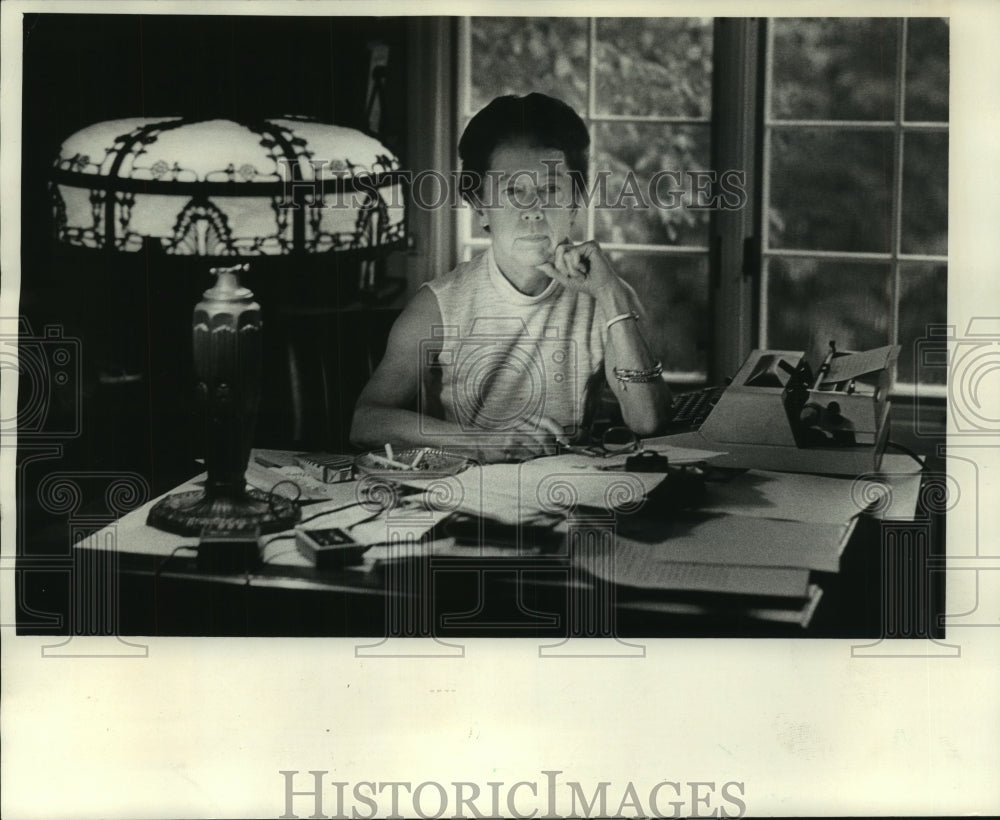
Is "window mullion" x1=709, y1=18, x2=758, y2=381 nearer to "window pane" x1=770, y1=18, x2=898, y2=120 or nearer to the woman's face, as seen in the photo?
"window pane" x1=770, y1=18, x2=898, y2=120

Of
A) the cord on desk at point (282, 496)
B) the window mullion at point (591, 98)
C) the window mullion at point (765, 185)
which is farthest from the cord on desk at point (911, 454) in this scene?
the cord on desk at point (282, 496)

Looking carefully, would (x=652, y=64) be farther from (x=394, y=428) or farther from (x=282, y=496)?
(x=282, y=496)

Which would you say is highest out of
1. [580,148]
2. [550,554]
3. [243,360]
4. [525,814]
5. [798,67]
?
[798,67]

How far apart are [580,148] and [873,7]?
0.67 meters

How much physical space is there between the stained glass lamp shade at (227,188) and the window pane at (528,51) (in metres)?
0.28

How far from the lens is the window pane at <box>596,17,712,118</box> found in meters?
2.65

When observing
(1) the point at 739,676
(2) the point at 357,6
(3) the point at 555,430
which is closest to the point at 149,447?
(3) the point at 555,430

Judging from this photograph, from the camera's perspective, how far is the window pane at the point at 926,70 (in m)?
2.65

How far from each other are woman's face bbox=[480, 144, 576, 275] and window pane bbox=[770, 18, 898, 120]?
492mm

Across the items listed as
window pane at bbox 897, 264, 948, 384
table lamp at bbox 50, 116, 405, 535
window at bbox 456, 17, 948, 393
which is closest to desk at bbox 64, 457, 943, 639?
table lamp at bbox 50, 116, 405, 535

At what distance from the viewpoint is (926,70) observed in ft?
8.71

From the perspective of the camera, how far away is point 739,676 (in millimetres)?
2592

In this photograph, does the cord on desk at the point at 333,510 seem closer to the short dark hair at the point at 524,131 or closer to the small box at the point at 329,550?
the small box at the point at 329,550

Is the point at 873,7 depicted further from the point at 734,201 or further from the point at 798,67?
the point at 734,201
